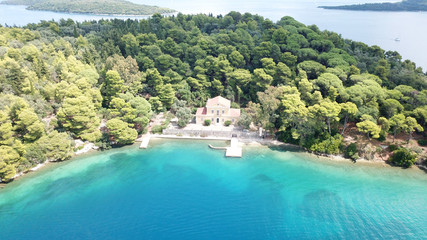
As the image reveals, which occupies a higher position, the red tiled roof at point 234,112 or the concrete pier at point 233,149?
the red tiled roof at point 234,112

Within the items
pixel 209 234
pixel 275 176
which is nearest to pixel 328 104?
pixel 275 176

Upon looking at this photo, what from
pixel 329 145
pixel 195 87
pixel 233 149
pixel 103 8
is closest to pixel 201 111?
pixel 195 87

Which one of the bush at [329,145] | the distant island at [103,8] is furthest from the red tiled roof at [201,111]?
the distant island at [103,8]

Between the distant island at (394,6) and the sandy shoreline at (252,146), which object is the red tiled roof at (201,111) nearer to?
the sandy shoreline at (252,146)

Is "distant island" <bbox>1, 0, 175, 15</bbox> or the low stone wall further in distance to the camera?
"distant island" <bbox>1, 0, 175, 15</bbox>

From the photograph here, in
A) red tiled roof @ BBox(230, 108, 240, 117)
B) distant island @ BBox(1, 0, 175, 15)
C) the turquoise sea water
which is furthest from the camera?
distant island @ BBox(1, 0, 175, 15)

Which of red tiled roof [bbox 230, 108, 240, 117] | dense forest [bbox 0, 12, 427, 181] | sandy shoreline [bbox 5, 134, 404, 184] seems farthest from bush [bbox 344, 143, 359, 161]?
red tiled roof [bbox 230, 108, 240, 117]

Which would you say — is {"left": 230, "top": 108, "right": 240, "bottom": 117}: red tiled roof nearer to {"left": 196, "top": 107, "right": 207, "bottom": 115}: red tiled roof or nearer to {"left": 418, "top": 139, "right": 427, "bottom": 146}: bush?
{"left": 196, "top": 107, "right": 207, "bottom": 115}: red tiled roof
